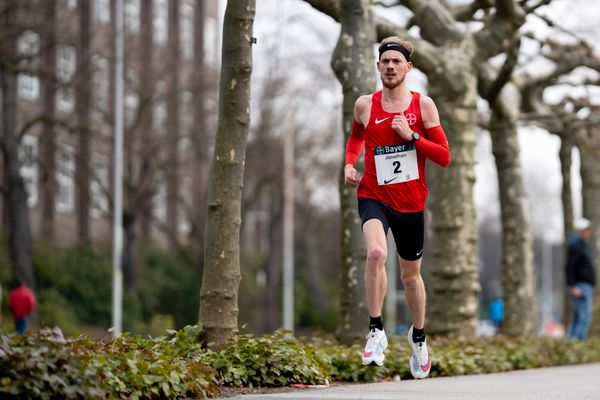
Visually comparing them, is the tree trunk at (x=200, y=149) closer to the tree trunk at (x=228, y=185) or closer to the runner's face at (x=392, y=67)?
the tree trunk at (x=228, y=185)

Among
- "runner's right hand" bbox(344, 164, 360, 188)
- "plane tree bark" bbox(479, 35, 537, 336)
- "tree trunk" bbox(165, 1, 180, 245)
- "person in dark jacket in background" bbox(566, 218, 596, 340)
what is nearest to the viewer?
"runner's right hand" bbox(344, 164, 360, 188)

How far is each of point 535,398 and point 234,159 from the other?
3.07 metres

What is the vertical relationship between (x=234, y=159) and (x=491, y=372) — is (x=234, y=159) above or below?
above

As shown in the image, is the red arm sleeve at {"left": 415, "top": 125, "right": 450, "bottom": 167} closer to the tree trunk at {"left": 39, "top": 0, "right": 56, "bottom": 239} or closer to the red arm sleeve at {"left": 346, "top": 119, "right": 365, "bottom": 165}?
the red arm sleeve at {"left": 346, "top": 119, "right": 365, "bottom": 165}

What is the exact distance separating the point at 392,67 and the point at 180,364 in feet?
8.34

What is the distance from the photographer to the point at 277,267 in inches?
2345

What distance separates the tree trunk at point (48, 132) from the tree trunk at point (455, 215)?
1917 centimetres

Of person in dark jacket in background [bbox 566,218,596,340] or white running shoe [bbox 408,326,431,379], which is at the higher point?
person in dark jacket in background [bbox 566,218,596,340]

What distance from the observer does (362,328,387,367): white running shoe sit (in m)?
9.88

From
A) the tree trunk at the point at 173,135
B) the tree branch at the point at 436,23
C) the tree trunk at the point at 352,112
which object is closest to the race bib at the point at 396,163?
the tree trunk at the point at 352,112

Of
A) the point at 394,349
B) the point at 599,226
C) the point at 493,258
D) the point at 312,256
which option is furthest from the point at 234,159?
the point at 493,258

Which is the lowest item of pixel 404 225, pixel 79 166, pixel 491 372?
pixel 491 372

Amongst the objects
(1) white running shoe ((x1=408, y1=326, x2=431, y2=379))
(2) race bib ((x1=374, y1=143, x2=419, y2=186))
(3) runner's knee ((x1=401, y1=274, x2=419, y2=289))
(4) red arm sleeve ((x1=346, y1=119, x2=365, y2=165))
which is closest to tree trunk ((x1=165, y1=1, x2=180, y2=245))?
(1) white running shoe ((x1=408, y1=326, x2=431, y2=379))

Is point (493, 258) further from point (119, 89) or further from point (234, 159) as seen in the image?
point (234, 159)
